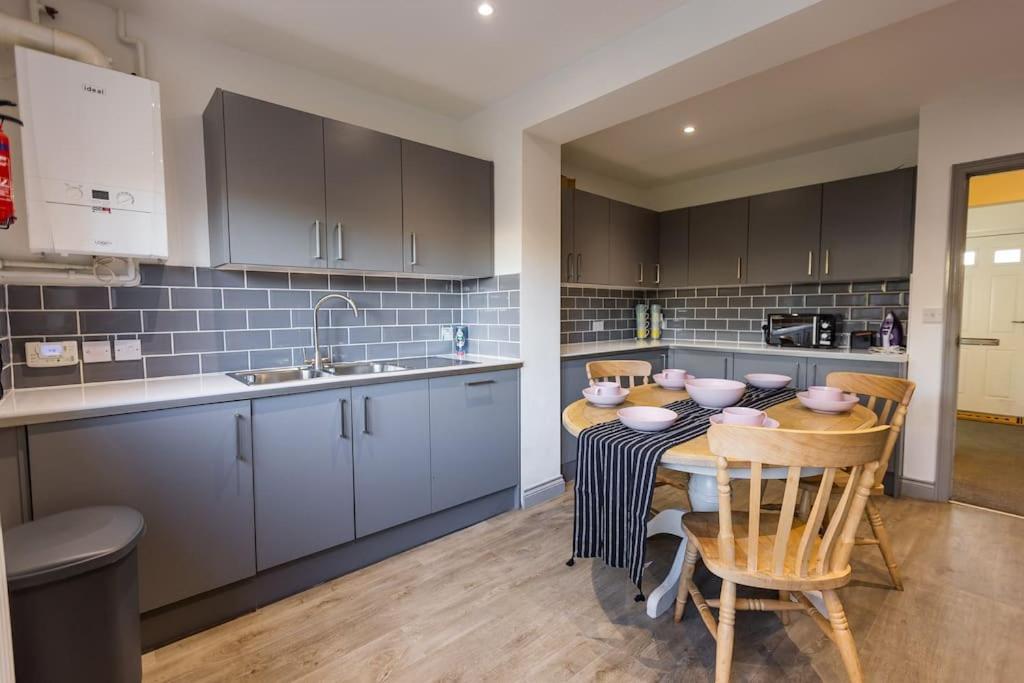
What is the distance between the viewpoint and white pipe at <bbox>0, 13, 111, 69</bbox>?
157cm

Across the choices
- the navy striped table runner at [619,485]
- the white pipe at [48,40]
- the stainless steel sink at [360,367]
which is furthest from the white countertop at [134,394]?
the white pipe at [48,40]

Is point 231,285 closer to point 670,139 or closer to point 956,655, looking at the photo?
point 670,139

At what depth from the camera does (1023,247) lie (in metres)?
4.39

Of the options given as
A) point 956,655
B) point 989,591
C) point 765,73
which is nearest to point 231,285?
point 765,73

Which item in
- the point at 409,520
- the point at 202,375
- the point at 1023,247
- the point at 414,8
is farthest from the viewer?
the point at 1023,247

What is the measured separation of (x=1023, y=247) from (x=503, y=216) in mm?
5267

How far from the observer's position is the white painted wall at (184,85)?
71.7 inches

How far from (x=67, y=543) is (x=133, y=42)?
201 cm

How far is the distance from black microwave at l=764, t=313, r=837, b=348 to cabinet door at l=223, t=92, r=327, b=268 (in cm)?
346

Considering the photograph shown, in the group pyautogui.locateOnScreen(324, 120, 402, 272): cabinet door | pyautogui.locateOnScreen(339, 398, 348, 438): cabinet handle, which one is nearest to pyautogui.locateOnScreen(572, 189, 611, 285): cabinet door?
pyautogui.locateOnScreen(324, 120, 402, 272): cabinet door

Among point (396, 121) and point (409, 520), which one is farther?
point (396, 121)

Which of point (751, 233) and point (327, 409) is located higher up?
point (751, 233)

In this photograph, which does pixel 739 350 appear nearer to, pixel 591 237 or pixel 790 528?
pixel 591 237

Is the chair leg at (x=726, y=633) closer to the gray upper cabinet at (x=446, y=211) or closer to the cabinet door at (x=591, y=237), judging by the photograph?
the gray upper cabinet at (x=446, y=211)
